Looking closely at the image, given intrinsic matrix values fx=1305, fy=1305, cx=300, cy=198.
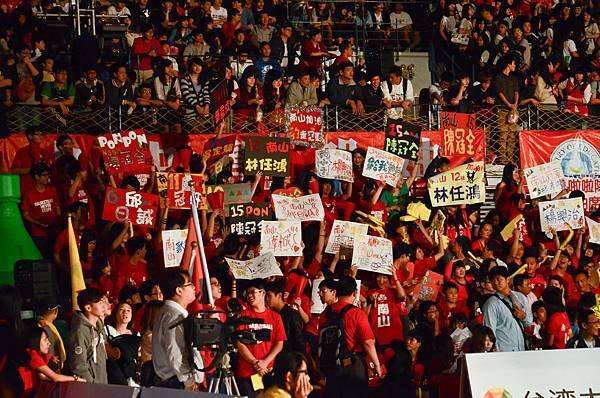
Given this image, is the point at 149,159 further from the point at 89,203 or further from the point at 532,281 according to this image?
the point at 532,281

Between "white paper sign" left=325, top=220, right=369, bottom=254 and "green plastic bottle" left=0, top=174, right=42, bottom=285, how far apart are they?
318cm

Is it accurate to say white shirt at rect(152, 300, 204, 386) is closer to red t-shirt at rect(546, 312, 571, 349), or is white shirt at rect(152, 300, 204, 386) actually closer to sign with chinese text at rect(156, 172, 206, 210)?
red t-shirt at rect(546, 312, 571, 349)

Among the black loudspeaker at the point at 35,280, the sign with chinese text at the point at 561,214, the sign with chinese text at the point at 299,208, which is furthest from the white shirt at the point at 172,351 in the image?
the sign with chinese text at the point at 561,214

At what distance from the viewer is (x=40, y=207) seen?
1472 cm

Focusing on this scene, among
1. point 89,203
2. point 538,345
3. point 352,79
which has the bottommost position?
point 538,345

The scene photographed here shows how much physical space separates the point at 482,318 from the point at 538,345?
1.94 ft

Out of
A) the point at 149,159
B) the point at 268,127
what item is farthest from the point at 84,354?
the point at 268,127

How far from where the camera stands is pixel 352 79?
1745cm

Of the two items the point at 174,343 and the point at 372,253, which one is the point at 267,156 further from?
the point at 174,343

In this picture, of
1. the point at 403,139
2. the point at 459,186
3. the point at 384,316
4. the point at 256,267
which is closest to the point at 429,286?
the point at 384,316

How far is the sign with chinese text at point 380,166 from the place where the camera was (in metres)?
15.4

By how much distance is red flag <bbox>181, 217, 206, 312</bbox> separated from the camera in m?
10.3

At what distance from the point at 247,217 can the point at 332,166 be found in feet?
5.12

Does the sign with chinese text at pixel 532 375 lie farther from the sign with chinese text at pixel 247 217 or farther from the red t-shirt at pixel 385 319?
the sign with chinese text at pixel 247 217
